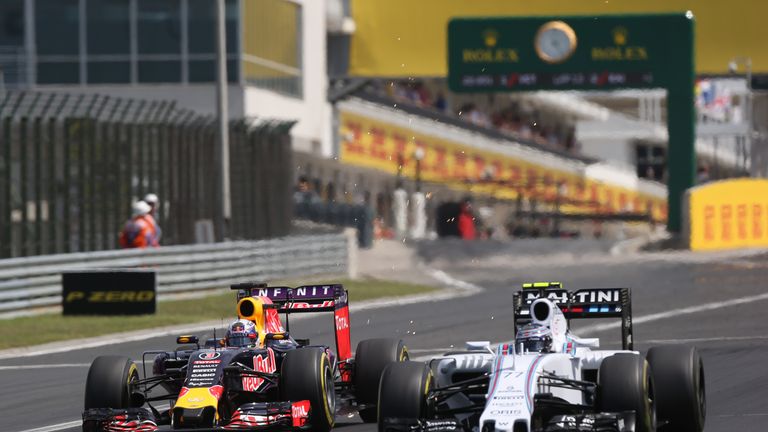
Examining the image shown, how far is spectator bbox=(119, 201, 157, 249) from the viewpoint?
89.7 feet

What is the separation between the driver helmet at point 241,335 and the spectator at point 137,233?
14.7 metres

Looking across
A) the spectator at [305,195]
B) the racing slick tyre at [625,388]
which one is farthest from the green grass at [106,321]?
the spectator at [305,195]

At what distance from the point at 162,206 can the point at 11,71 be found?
1273cm

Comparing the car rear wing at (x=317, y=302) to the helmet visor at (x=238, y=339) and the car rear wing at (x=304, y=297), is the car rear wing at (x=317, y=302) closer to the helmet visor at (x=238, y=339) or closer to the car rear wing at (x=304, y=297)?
the car rear wing at (x=304, y=297)

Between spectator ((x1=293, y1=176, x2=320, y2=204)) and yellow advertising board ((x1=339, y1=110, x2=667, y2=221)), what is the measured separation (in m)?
3.45

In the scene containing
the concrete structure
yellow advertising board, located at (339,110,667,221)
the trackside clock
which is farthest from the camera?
yellow advertising board, located at (339,110,667,221)

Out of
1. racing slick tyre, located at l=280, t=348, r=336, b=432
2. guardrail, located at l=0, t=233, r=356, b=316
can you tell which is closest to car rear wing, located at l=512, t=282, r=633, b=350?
racing slick tyre, located at l=280, t=348, r=336, b=432

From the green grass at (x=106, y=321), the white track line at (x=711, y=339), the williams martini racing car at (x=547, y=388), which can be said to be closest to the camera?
the williams martini racing car at (x=547, y=388)

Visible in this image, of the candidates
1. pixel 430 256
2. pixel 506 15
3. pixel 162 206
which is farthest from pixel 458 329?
pixel 506 15

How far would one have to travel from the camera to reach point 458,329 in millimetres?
22750

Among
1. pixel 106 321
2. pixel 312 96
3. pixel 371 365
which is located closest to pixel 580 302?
pixel 371 365

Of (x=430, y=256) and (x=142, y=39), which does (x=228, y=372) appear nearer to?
(x=430, y=256)

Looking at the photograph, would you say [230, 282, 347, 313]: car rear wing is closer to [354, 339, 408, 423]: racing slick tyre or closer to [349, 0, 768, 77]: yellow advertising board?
[354, 339, 408, 423]: racing slick tyre

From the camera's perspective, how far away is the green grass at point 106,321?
74.3ft
